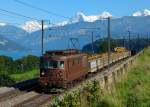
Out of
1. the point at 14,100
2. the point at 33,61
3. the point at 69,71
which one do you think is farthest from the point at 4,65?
the point at 14,100

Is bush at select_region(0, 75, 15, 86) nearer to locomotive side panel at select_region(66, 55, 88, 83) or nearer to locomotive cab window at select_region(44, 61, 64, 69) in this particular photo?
locomotive side panel at select_region(66, 55, 88, 83)

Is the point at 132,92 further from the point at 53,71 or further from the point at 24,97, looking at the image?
the point at 24,97

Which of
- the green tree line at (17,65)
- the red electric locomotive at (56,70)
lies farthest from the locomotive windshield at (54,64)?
the green tree line at (17,65)

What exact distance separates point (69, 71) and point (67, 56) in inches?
56.4

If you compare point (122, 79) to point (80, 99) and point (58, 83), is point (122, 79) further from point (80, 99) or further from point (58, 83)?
point (80, 99)

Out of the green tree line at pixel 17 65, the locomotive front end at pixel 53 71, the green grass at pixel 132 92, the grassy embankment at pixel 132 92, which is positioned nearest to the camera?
the grassy embankment at pixel 132 92

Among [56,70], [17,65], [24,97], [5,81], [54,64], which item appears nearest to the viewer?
[24,97]

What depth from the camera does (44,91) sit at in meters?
42.2

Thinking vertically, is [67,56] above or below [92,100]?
above

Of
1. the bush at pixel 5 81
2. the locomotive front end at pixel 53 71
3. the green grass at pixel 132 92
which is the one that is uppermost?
the locomotive front end at pixel 53 71

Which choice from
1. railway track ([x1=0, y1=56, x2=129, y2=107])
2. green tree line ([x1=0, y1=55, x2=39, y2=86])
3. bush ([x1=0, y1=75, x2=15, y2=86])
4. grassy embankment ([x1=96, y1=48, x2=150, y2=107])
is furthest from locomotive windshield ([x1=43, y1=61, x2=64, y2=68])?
green tree line ([x1=0, y1=55, x2=39, y2=86])

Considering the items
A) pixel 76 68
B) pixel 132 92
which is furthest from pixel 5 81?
pixel 132 92

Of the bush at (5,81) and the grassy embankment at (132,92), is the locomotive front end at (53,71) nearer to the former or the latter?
the grassy embankment at (132,92)

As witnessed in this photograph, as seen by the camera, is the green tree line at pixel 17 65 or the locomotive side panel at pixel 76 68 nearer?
the locomotive side panel at pixel 76 68
